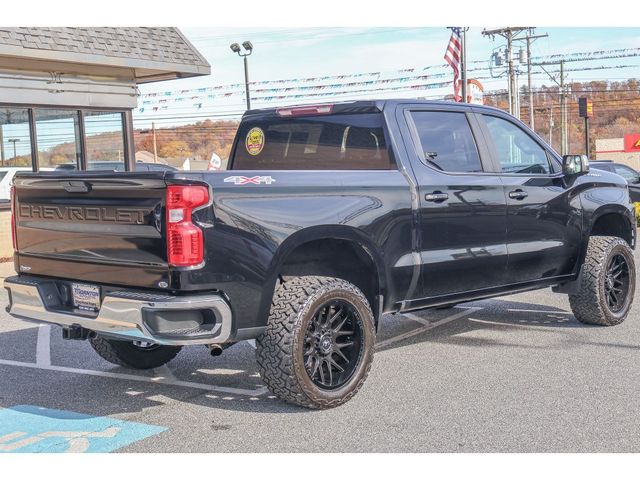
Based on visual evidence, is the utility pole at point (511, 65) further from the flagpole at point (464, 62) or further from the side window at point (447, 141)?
the side window at point (447, 141)

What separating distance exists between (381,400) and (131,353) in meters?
2.04

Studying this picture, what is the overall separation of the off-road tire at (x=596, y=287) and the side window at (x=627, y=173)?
16.1 m

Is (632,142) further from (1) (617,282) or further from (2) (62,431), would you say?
(2) (62,431)

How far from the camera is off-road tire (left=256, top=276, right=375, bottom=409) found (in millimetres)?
4859

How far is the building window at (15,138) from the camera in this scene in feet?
44.5

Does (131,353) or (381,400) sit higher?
(131,353)

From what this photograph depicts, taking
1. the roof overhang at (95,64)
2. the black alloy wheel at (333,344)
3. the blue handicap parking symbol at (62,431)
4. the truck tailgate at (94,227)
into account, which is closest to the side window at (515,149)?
the black alloy wheel at (333,344)

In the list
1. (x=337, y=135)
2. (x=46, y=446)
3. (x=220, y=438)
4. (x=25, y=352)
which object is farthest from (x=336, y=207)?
Answer: (x=25, y=352)

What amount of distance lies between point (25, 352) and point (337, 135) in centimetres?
333

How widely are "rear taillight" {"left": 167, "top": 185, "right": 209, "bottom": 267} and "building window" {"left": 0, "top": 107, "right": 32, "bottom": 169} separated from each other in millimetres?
10222

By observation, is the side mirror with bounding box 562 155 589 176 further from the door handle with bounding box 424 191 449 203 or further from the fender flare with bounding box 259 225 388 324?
the fender flare with bounding box 259 225 388 324

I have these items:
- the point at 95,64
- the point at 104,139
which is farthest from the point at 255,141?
the point at 104,139

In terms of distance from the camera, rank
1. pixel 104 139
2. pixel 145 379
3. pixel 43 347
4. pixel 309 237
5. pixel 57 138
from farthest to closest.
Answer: pixel 104 139 < pixel 57 138 < pixel 43 347 < pixel 145 379 < pixel 309 237

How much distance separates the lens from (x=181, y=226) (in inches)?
173
